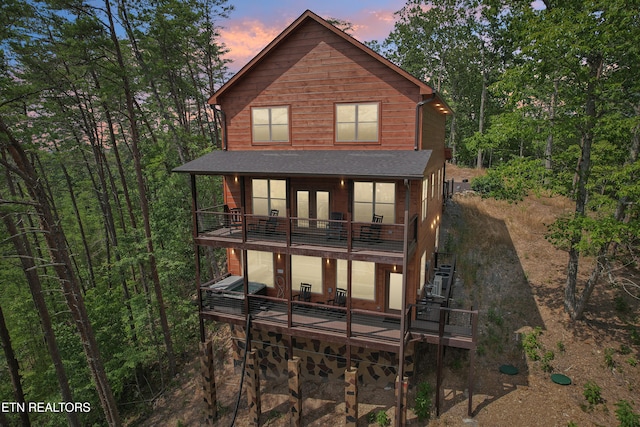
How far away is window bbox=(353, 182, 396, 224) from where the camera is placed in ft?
43.6

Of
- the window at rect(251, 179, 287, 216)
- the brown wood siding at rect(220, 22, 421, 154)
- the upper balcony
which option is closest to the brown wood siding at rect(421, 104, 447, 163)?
the brown wood siding at rect(220, 22, 421, 154)

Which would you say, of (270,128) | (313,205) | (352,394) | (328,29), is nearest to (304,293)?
(313,205)

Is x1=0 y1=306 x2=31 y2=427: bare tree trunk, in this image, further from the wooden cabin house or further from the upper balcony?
the upper balcony

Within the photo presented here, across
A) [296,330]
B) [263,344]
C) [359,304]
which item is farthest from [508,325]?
[263,344]

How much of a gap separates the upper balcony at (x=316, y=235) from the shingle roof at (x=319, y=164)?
162cm

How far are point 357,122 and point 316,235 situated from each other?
480cm

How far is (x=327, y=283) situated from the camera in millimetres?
14555

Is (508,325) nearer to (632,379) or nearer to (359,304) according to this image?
(632,379)

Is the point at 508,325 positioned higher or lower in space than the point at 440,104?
lower

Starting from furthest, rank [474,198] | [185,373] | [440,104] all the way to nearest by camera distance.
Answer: [474,198] → [185,373] → [440,104]

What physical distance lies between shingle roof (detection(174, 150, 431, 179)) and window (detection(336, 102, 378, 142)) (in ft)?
1.99

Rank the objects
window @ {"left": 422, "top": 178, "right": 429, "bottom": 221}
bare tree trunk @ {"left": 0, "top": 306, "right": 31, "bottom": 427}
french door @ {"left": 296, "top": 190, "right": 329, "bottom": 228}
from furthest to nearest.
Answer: bare tree trunk @ {"left": 0, "top": 306, "right": 31, "bottom": 427}
window @ {"left": 422, "top": 178, "right": 429, "bottom": 221}
french door @ {"left": 296, "top": 190, "right": 329, "bottom": 228}

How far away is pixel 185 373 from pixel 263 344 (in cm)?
754

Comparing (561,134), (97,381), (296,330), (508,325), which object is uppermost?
(561,134)
